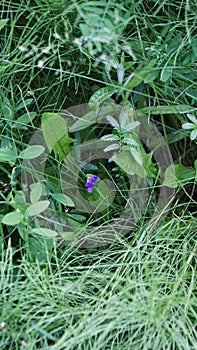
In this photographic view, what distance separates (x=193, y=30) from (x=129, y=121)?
0.22 meters

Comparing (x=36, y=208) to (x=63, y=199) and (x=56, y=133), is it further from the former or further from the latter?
(x=56, y=133)

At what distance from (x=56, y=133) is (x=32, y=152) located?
0.09 metres

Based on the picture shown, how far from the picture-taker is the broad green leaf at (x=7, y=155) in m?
0.96

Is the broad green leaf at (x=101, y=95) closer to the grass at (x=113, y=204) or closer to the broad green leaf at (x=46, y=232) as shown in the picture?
the grass at (x=113, y=204)

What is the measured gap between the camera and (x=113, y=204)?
1.09 m

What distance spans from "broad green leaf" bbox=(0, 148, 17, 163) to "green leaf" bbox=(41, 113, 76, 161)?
90 millimetres

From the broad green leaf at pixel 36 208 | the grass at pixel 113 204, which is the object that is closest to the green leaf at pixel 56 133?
the grass at pixel 113 204

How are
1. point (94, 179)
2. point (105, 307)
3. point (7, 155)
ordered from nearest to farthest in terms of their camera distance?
point (105, 307) → point (7, 155) → point (94, 179)

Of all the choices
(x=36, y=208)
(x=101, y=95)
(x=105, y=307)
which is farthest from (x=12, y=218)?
(x=101, y=95)

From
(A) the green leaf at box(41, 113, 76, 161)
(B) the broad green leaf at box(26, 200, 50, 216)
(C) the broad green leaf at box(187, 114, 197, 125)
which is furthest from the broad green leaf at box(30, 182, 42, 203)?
(C) the broad green leaf at box(187, 114, 197, 125)

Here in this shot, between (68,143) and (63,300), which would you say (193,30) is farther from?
(63,300)

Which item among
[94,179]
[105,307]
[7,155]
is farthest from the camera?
[94,179]

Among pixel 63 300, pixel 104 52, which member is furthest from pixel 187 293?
pixel 104 52

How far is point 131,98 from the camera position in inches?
42.3
